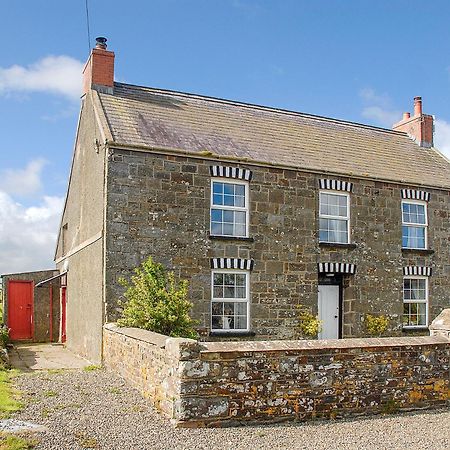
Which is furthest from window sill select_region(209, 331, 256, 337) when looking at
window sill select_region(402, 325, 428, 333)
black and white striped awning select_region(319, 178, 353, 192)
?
window sill select_region(402, 325, 428, 333)

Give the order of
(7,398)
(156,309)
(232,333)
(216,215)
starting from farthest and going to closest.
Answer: (216,215) → (232,333) → (156,309) → (7,398)

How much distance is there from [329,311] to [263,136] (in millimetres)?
5929

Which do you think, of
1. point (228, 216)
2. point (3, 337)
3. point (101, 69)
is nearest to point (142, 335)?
point (228, 216)

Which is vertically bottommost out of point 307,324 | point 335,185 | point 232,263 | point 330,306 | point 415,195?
point 307,324

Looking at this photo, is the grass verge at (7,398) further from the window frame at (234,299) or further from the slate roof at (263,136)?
the slate roof at (263,136)

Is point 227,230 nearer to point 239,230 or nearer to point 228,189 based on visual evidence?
point 239,230

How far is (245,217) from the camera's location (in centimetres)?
1681

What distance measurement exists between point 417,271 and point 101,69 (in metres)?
11.9

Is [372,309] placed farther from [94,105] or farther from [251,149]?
[94,105]

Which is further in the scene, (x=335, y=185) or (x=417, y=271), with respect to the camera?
(x=417, y=271)

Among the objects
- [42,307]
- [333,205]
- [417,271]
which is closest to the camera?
[333,205]

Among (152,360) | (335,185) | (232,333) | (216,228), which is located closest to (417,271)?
(335,185)

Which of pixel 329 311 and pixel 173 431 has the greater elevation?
pixel 329 311

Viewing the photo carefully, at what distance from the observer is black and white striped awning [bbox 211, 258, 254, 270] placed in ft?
52.6
